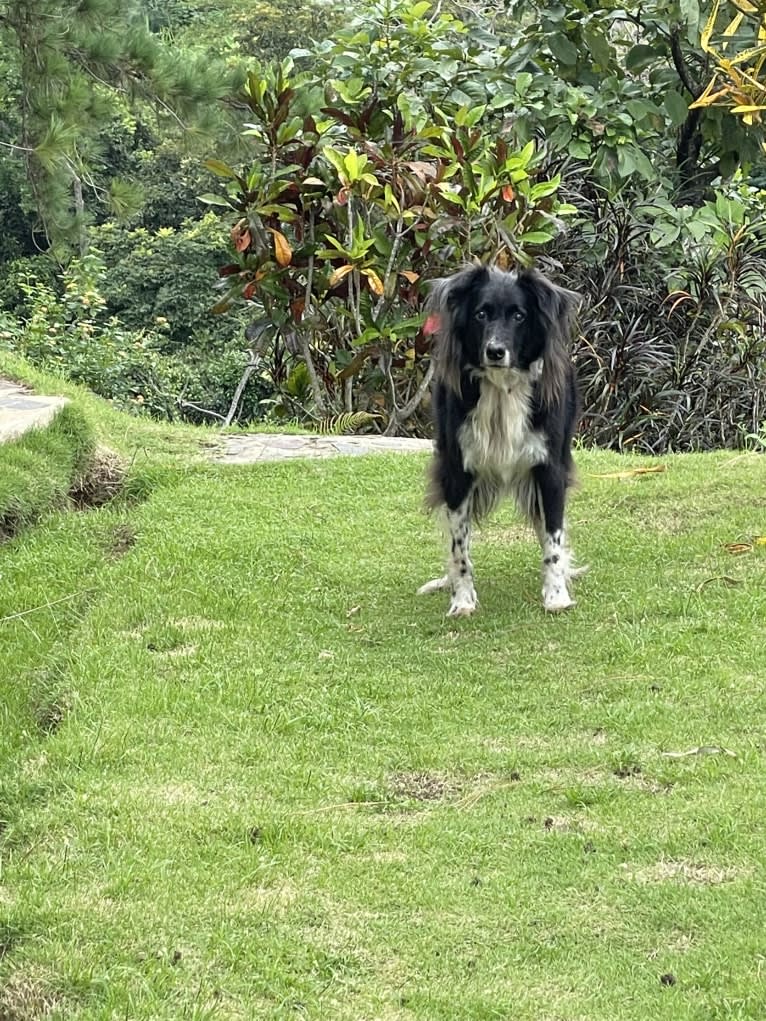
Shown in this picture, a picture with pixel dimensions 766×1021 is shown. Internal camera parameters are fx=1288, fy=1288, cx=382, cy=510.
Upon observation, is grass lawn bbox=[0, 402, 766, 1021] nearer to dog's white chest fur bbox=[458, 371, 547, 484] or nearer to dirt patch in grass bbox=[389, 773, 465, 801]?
dirt patch in grass bbox=[389, 773, 465, 801]

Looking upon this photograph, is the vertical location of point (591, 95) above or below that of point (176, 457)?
above

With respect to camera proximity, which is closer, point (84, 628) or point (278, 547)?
point (84, 628)

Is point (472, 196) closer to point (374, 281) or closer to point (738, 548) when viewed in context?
point (374, 281)

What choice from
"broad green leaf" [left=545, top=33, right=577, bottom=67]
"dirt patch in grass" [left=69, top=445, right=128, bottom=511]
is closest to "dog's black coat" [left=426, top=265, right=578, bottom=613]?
"dirt patch in grass" [left=69, top=445, right=128, bottom=511]

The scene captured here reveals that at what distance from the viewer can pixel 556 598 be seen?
518cm

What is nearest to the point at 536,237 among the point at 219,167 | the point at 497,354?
the point at 219,167

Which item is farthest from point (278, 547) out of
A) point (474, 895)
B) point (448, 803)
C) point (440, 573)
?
point (474, 895)

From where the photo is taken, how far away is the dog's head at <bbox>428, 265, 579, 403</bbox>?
502cm

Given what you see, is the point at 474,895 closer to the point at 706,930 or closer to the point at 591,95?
the point at 706,930

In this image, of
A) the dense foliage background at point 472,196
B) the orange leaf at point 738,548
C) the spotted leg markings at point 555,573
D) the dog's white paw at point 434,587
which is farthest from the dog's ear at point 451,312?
the dense foliage background at point 472,196

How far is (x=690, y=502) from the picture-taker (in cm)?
644

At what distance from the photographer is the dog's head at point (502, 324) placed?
502cm

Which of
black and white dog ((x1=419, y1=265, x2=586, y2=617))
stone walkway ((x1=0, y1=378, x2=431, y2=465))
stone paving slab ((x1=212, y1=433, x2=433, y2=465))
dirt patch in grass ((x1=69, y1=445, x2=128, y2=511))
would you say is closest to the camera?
black and white dog ((x1=419, y1=265, x2=586, y2=617))

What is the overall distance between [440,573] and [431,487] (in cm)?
43
